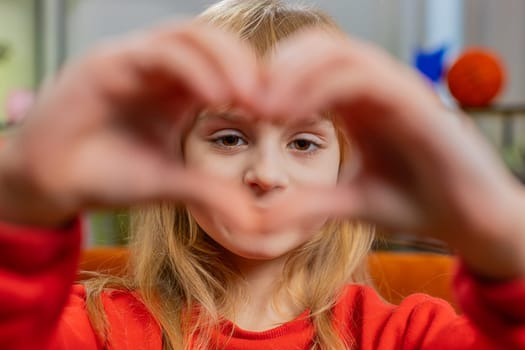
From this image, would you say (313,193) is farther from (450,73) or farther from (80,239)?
(450,73)

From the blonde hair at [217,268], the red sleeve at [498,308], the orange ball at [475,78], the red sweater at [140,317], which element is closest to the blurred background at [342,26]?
the orange ball at [475,78]

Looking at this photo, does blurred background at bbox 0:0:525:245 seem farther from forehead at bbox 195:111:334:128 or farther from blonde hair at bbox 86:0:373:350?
forehead at bbox 195:111:334:128

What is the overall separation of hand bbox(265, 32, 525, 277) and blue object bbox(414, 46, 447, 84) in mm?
2116

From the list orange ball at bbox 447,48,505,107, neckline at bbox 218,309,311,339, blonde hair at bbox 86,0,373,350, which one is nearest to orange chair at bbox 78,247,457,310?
blonde hair at bbox 86,0,373,350

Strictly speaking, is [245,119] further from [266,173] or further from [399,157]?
[399,157]

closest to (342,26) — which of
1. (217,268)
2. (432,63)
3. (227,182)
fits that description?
(432,63)

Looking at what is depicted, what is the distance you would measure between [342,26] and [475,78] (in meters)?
0.65

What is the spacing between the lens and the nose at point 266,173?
0.66m

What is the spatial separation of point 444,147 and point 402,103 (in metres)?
0.03

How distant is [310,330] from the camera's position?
794mm

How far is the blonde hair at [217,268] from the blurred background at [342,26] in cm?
178

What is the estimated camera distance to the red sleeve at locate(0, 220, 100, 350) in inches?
16.1

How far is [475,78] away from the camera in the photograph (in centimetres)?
225

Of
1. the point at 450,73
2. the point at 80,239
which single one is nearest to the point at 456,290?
the point at 80,239
